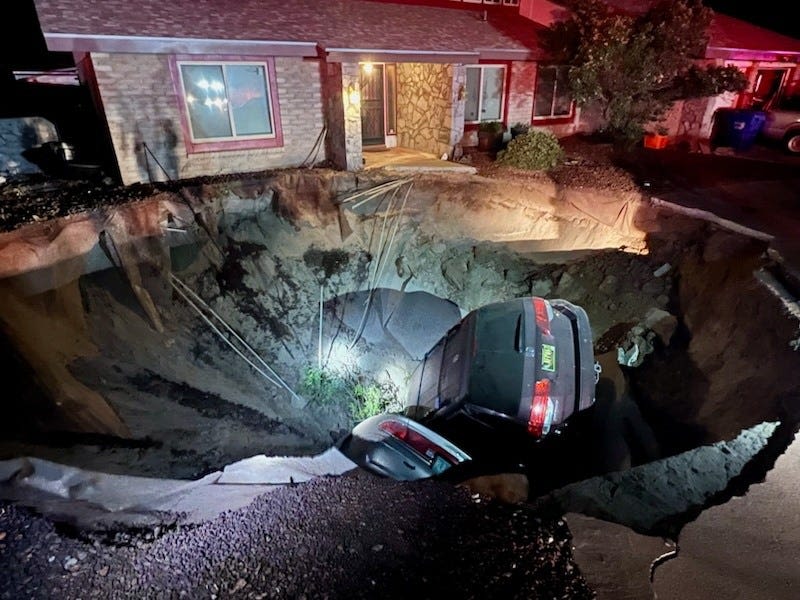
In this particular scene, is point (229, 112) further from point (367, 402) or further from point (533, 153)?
point (533, 153)

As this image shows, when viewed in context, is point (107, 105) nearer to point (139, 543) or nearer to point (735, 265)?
point (139, 543)

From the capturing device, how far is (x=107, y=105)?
920 cm

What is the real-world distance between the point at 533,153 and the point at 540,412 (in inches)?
349

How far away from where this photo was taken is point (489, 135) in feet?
43.4

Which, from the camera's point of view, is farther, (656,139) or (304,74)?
(656,139)

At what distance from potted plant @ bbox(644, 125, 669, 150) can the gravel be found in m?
14.6

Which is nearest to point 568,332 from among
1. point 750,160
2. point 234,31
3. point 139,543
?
point 139,543

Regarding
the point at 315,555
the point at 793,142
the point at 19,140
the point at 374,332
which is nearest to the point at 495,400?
the point at 315,555

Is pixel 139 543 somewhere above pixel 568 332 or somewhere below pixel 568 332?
above

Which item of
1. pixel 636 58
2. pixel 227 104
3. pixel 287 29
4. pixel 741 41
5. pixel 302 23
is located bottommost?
pixel 227 104

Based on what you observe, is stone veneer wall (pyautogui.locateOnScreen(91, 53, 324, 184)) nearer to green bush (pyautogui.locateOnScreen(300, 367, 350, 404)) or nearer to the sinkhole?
the sinkhole

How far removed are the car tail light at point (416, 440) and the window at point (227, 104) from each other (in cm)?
849

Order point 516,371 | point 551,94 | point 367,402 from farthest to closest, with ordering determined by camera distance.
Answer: point 551,94 → point 367,402 → point 516,371

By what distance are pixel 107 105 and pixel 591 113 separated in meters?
14.1
